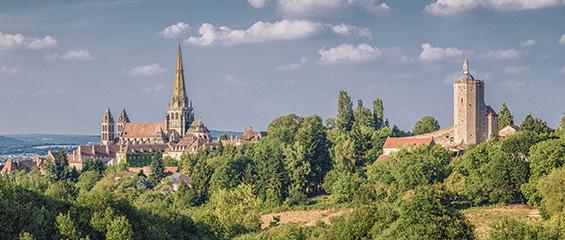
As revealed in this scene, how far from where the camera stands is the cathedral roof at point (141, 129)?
174625mm

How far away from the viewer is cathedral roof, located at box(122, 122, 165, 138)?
17462cm

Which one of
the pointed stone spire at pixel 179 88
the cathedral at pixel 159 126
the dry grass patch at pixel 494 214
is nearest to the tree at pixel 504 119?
the dry grass patch at pixel 494 214

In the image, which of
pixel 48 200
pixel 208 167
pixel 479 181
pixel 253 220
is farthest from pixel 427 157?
pixel 48 200

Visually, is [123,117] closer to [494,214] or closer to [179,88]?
[179,88]

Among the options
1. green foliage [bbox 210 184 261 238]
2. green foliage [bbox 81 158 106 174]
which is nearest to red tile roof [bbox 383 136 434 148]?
green foliage [bbox 210 184 261 238]

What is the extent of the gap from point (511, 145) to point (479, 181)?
6772 millimetres

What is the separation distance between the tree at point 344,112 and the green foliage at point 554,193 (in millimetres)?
50180

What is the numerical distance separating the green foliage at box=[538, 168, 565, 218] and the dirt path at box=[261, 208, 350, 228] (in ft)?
55.5

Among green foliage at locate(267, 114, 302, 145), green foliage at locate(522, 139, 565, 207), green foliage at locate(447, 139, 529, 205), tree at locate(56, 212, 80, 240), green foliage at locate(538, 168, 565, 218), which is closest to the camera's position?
tree at locate(56, 212, 80, 240)

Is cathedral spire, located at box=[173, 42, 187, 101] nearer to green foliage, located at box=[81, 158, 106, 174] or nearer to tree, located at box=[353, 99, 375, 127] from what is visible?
green foliage, located at box=[81, 158, 106, 174]

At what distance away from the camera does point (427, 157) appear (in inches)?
3056

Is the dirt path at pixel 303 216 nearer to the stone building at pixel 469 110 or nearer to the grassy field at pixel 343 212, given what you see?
the grassy field at pixel 343 212

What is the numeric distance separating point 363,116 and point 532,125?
28997mm

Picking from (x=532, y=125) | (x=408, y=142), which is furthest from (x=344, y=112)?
(x=532, y=125)
